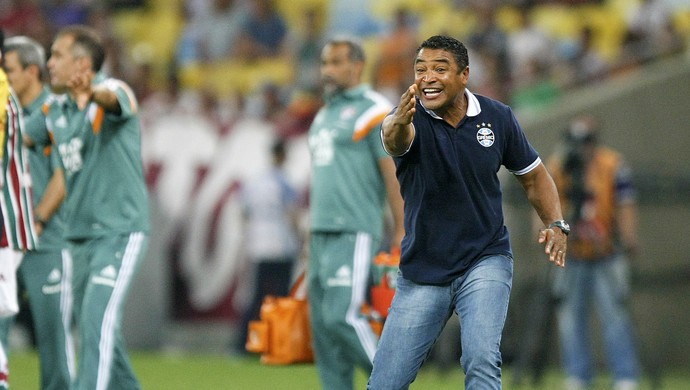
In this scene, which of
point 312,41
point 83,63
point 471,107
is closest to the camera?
point 471,107

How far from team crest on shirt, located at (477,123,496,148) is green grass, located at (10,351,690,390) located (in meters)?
6.15

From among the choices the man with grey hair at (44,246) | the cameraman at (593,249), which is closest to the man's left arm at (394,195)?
the man with grey hair at (44,246)

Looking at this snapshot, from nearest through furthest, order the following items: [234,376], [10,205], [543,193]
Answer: [543,193] < [10,205] < [234,376]

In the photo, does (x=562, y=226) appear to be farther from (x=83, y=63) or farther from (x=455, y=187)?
(x=83, y=63)

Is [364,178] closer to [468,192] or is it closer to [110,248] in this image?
[110,248]

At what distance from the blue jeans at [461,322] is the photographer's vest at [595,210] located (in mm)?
6406

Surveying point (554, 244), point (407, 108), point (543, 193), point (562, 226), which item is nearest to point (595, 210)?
point (543, 193)

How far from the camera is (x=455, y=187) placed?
7.23 m

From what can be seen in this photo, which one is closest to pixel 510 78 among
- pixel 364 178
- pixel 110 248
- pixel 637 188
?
pixel 637 188

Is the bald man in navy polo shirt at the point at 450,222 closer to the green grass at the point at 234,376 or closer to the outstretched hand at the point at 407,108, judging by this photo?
the outstretched hand at the point at 407,108

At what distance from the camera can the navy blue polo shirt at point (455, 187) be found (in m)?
7.21

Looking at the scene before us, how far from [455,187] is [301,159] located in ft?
34.1

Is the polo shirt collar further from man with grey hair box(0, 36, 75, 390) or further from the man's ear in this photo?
man with grey hair box(0, 36, 75, 390)

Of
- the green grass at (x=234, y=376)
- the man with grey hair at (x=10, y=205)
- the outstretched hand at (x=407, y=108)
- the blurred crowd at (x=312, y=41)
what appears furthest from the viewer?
the blurred crowd at (x=312, y=41)
